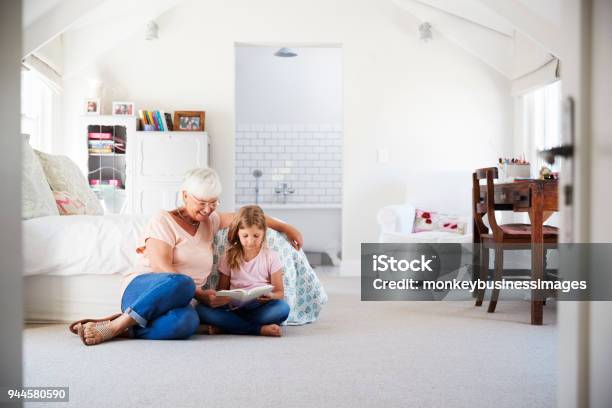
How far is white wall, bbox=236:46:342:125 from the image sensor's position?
325 inches

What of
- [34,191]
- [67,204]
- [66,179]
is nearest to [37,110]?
[66,179]

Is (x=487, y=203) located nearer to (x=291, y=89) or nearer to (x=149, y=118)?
(x=149, y=118)

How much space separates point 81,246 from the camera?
343 centimetres

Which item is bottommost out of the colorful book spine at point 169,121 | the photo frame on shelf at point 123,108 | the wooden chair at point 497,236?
the wooden chair at point 497,236

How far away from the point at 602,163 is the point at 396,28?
5065 millimetres

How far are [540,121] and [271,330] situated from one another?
3526 mm

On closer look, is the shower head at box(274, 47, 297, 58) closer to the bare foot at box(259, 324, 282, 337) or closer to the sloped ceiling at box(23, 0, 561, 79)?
the sloped ceiling at box(23, 0, 561, 79)

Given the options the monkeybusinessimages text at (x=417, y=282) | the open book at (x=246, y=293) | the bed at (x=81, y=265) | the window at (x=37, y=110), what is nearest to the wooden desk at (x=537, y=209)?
the monkeybusinessimages text at (x=417, y=282)

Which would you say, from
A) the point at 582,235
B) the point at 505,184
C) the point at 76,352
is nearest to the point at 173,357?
the point at 76,352

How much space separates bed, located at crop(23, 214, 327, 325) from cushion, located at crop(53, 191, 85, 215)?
0.46 m

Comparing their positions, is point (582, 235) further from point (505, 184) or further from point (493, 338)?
point (505, 184)

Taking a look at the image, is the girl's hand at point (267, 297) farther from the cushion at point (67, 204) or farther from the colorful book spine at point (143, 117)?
the colorful book spine at point (143, 117)

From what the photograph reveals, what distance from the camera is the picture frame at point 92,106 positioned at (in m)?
5.76

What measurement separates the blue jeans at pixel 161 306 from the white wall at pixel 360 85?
3111 mm
